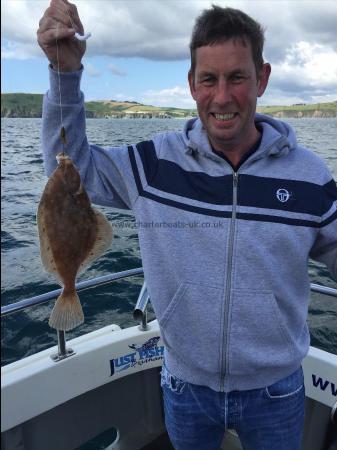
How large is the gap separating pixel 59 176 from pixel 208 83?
891 millimetres

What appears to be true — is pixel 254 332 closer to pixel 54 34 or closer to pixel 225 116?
pixel 225 116

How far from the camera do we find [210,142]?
2.37 metres

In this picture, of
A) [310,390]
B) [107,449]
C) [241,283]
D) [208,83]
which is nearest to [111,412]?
[107,449]

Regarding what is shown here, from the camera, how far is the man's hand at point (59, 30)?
174 cm

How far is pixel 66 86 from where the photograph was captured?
6.66ft

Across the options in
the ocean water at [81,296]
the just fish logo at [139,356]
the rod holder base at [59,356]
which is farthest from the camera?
the ocean water at [81,296]

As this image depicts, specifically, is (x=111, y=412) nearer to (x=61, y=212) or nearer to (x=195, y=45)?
(x=61, y=212)

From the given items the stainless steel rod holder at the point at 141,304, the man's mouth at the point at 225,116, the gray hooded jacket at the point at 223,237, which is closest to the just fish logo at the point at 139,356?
the stainless steel rod holder at the point at 141,304

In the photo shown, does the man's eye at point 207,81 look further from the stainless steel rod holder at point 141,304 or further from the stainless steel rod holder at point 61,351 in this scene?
the stainless steel rod holder at point 61,351

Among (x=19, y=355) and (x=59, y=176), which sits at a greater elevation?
(x=59, y=176)

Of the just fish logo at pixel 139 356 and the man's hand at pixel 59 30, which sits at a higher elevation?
the man's hand at pixel 59 30

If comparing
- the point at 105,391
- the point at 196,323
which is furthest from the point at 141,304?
the point at 196,323

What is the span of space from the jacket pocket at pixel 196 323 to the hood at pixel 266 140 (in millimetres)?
744

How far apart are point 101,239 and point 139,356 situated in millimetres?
1627
